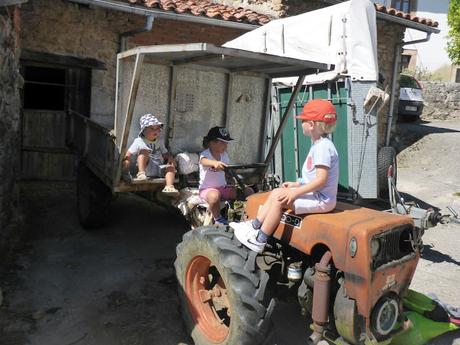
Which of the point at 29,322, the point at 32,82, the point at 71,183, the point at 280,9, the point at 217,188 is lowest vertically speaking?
the point at 29,322

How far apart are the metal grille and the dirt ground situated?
1.10 metres

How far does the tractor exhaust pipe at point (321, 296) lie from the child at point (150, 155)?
2.15m

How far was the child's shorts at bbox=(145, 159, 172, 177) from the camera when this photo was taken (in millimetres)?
4805

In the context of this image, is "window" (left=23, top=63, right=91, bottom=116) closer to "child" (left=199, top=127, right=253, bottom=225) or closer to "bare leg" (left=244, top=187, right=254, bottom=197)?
"child" (left=199, top=127, right=253, bottom=225)

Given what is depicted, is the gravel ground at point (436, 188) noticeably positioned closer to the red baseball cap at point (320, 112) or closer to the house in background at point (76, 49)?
the red baseball cap at point (320, 112)

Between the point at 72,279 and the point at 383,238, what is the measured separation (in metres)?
3.30

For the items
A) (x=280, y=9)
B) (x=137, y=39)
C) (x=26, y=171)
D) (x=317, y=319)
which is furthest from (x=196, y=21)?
(x=317, y=319)

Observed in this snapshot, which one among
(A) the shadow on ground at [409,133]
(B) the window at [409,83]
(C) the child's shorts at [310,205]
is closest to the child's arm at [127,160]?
(C) the child's shorts at [310,205]

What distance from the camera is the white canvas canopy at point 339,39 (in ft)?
19.1

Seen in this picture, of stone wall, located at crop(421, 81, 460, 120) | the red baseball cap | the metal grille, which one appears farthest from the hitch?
stone wall, located at crop(421, 81, 460, 120)

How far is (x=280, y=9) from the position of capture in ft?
31.7

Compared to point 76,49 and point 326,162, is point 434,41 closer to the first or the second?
point 76,49

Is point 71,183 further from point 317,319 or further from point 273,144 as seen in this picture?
point 317,319

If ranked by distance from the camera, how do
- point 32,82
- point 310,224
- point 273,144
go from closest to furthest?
point 310,224 → point 273,144 → point 32,82
